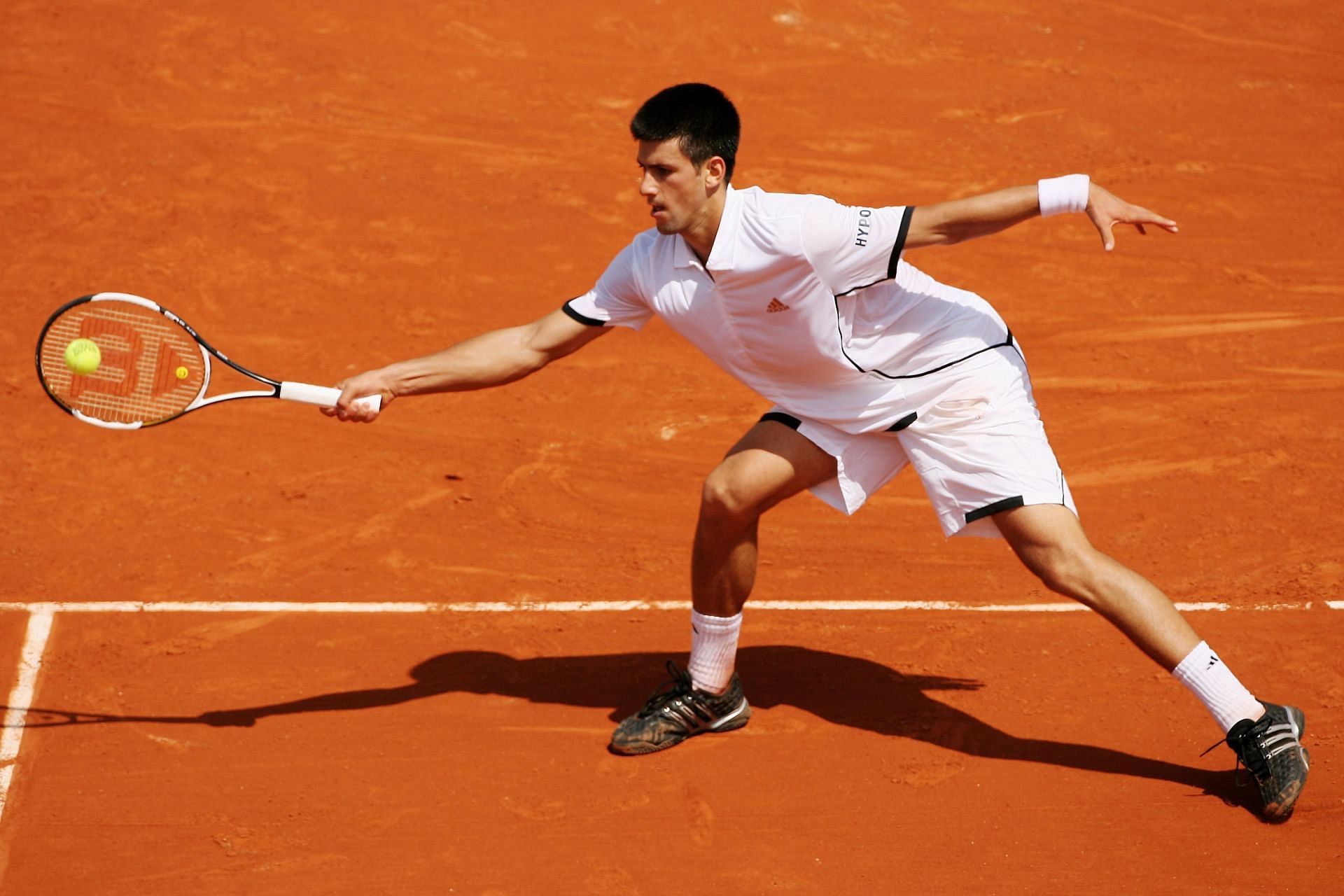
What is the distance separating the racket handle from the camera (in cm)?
476

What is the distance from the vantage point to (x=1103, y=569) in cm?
465

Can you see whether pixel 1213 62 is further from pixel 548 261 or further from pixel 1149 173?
pixel 548 261

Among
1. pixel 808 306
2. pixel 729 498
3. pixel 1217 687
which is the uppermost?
pixel 808 306

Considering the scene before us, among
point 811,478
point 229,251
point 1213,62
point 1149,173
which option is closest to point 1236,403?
point 1149,173

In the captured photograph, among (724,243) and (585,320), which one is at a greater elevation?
(724,243)

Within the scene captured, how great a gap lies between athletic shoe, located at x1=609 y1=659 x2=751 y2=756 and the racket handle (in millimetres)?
1521

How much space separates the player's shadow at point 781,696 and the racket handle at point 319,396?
135cm

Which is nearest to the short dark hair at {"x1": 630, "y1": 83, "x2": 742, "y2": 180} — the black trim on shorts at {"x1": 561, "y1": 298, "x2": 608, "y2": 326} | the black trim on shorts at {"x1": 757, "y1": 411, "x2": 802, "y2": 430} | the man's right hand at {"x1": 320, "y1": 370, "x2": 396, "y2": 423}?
the black trim on shorts at {"x1": 561, "y1": 298, "x2": 608, "y2": 326}

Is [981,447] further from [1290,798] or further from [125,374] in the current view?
A: [125,374]

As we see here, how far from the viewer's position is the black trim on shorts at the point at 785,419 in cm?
512

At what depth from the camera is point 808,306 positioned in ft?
15.6

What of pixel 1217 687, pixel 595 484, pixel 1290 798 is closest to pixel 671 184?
pixel 1217 687

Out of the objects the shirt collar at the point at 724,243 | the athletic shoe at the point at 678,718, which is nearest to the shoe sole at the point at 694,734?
the athletic shoe at the point at 678,718

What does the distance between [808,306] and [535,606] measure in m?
2.14
